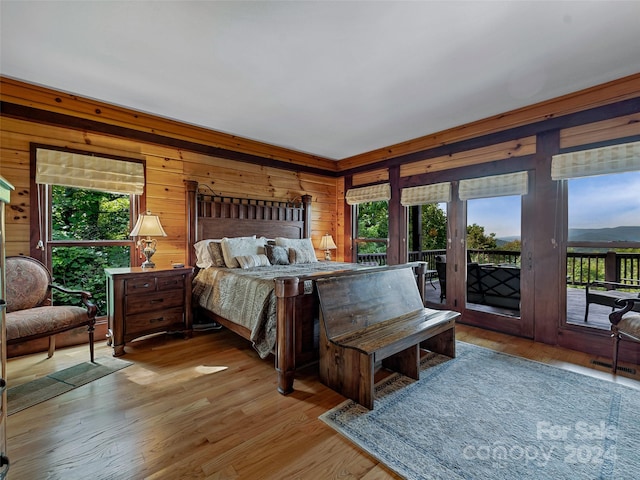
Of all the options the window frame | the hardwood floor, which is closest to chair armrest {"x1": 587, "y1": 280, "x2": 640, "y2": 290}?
the hardwood floor

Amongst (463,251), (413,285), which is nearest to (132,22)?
(413,285)

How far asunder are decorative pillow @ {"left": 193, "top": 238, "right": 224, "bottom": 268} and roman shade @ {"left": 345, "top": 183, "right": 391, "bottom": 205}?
9.24 feet

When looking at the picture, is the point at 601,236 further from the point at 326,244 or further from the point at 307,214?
the point at 307,214

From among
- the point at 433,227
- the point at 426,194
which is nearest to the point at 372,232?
the point at 433,227

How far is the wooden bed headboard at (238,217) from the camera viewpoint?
3.91m

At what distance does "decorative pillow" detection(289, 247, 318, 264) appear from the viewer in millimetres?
4312

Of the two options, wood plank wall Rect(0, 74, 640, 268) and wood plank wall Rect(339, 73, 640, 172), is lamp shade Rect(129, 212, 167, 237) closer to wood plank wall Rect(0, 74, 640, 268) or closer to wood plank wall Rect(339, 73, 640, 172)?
wood plank wall Rect(0, 74, 640, 268)

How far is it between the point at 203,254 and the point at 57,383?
1.84 m

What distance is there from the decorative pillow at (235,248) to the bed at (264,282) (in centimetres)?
15

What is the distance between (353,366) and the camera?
2.09m

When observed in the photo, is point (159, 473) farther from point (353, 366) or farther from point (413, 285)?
point (413, 285)


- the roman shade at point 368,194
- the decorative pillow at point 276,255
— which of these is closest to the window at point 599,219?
the roman shade at point 368,194

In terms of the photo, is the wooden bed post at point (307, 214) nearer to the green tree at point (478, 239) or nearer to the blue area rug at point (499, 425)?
the green tree at point (478, 239)

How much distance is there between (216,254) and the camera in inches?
147
